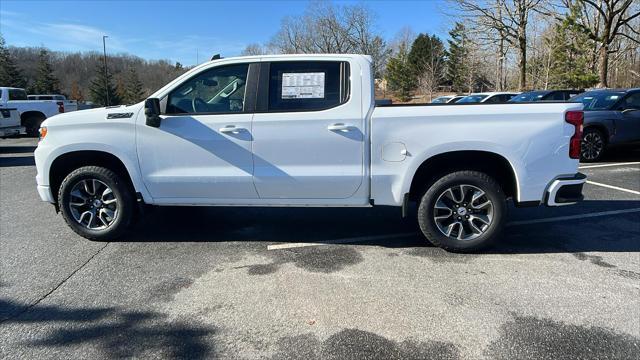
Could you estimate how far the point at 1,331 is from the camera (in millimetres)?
3088

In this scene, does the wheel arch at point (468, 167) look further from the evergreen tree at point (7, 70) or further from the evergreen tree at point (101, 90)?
the evergreen tree at point (101, 90)

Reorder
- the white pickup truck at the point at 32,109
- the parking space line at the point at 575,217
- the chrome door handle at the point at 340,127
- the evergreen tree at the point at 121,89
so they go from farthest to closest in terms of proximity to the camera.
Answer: the evergreen tree at the point at 121,89 < the white pickup truck at the point at 32,109 < the parking space line at the point at 575,217 < the chrome door handle at the point at 340,127

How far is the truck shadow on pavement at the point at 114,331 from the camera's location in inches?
111

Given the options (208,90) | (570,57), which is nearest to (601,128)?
(208,90)

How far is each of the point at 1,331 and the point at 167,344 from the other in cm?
124

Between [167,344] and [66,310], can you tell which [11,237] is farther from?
[167,344]

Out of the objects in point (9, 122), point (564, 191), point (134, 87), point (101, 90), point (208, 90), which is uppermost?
point (134, 87)

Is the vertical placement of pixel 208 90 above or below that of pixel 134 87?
below

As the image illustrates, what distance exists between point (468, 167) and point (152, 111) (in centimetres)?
322

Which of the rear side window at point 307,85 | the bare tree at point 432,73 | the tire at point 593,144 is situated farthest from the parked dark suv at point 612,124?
the bare tree at point 432,73

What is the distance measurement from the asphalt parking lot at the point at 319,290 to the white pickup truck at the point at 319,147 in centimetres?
54

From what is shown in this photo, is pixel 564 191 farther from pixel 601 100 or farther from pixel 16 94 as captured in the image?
pixel 16 94

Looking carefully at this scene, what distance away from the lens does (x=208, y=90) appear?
181 inches

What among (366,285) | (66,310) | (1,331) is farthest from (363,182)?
(1,331)
